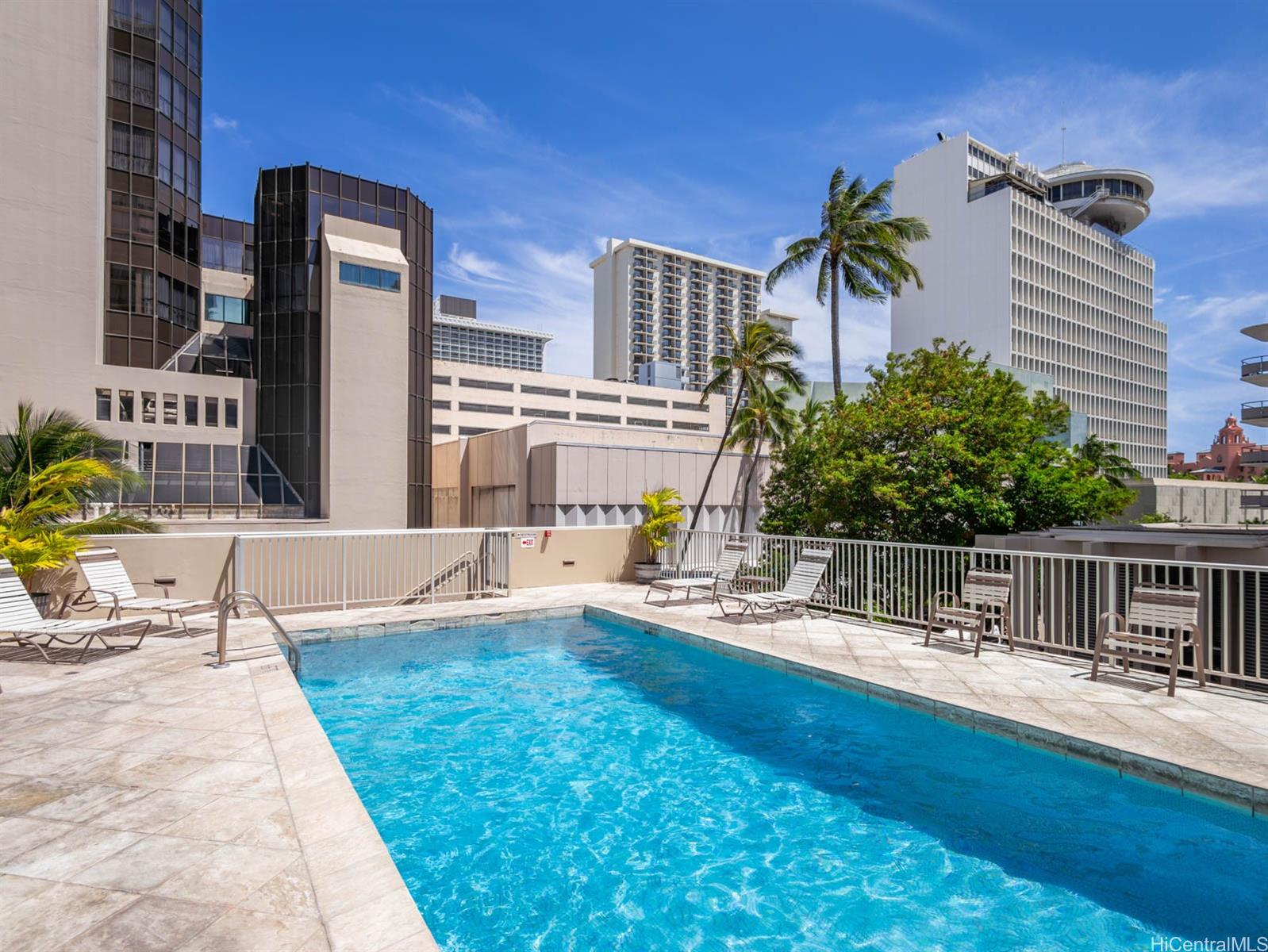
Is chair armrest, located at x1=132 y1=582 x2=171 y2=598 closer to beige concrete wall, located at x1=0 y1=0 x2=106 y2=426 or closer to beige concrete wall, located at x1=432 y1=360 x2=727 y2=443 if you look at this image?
beige concrete wall, located at x1=0 y1=0 x2=106 y2=426

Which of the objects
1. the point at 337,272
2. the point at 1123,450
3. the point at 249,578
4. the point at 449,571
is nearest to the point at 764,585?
the point at 449,571

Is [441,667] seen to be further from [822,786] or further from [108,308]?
[108,308]

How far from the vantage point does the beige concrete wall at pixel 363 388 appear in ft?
82.5

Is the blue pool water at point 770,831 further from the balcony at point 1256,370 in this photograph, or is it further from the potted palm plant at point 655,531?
the balcony at point 1256,370

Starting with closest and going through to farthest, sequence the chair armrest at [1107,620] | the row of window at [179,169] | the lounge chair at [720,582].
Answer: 1. the chair armrest at [1107,620]
2. the lounge chair at [720,582]
3. the row of window at [179,169]

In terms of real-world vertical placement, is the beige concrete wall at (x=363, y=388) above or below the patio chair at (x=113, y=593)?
above

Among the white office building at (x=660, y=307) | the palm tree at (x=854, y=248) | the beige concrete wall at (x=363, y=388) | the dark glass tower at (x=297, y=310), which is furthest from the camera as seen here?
the white office building at (x=660, y=307)

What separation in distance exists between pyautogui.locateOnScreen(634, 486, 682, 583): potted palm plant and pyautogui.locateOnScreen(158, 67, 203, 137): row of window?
25.4m

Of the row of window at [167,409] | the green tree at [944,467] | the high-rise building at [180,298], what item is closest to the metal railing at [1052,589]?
the green tree at [944,467]

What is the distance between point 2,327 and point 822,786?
27.0 m

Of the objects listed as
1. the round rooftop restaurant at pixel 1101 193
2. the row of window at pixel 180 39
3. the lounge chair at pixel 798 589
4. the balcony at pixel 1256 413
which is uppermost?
the round rooftop restaurant at pixel 1101 193

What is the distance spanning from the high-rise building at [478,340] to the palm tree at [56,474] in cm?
8617

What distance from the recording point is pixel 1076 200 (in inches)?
3391

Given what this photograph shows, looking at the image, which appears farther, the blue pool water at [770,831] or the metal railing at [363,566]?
the metal railing at [363,566]
